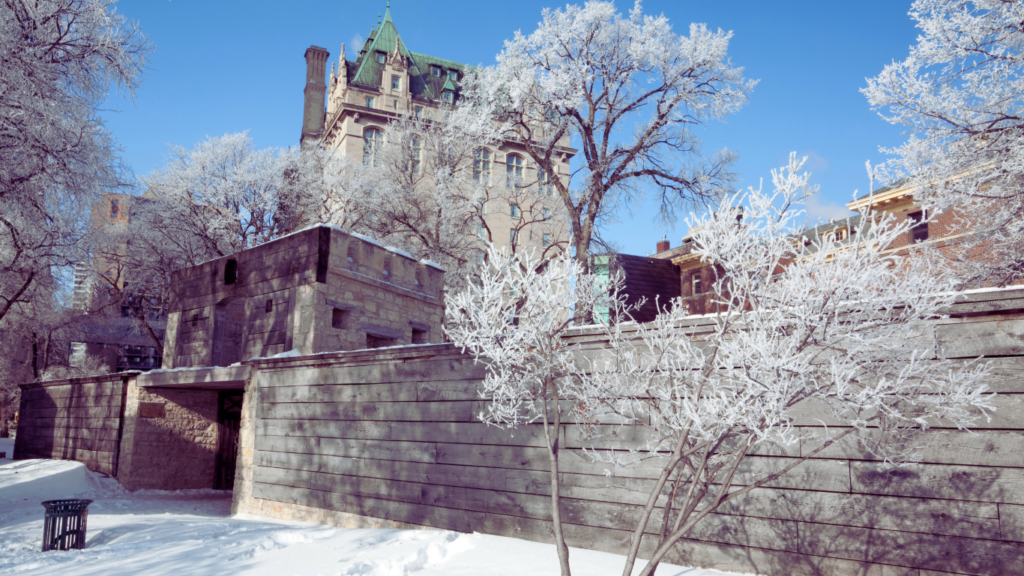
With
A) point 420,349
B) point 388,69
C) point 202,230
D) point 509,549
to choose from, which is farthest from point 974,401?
point 388,69

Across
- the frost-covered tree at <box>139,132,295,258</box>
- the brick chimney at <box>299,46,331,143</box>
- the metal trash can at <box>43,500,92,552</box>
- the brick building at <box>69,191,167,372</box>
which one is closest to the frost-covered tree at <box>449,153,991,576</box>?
the metal trash can at <box>43,500,92,552</box>

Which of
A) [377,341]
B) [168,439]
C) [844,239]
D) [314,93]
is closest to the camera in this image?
[168,439]

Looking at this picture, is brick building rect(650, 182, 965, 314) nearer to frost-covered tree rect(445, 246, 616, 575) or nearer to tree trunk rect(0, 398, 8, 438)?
frost-covered tree rect(445, 246, 616, 575)

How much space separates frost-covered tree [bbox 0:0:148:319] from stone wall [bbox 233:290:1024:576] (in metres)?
4.49

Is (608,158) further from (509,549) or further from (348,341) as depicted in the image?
(509,549)

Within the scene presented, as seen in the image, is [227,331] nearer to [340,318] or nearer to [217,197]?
[340,318]

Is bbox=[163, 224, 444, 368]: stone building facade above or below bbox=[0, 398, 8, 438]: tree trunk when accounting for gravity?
above

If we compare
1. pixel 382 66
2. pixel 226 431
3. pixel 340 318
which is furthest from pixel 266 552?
pixel 382 66

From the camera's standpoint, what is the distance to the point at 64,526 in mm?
8680

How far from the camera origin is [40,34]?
32.8 feet

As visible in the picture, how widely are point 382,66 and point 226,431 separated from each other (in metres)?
36.3

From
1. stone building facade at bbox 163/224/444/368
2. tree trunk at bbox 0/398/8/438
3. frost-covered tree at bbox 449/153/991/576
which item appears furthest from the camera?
tree trunk at bbox 0/398/8/438

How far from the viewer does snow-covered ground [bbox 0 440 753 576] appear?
666 centimetres

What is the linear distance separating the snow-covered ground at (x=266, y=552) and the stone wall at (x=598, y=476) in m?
0.39
